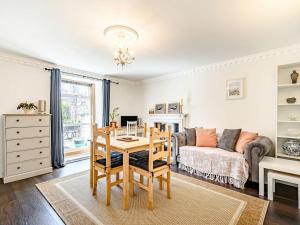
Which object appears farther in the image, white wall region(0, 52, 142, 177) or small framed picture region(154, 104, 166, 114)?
small framed picture region(154, 104, 166, 114)

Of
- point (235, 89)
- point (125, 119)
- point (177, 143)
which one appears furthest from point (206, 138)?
point (125, 119)

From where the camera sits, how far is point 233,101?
3756 millimetres

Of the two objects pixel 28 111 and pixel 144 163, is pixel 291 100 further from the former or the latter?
pixel 28 111

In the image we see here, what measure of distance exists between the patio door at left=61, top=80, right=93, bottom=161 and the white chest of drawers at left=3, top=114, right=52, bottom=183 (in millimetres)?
1122

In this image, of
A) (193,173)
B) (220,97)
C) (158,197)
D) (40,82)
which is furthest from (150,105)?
(158,197)

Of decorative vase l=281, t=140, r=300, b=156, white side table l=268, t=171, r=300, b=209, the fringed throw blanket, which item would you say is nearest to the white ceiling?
decorative vase l=281, t=140, r=300, b=156

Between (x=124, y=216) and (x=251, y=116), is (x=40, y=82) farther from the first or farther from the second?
(x=251, y=116)

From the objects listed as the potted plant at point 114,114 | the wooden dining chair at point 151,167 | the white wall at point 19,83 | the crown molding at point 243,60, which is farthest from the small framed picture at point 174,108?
the white wall at point 19,83

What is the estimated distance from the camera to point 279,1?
1809 millimetres

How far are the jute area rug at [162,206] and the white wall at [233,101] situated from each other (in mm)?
1628

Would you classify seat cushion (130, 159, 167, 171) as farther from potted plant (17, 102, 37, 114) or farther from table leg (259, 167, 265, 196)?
potted plant (17, 102, 37, 114)

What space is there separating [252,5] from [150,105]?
408cm

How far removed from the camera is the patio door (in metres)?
4.72

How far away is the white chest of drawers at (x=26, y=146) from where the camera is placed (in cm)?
303
